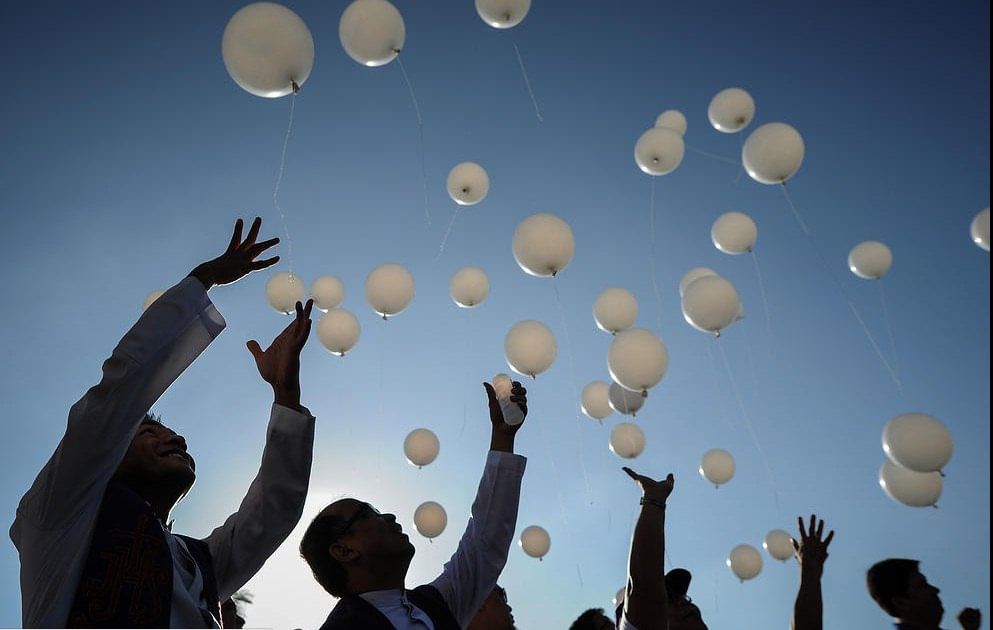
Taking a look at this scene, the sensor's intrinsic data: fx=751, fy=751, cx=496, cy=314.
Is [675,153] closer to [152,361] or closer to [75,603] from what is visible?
[152,361]

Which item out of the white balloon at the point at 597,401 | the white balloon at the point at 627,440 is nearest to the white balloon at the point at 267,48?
the white balloon at the point at 597,401

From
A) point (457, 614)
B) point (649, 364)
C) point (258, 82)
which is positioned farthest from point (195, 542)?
point (649, 364)

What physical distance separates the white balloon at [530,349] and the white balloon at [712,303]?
1127 mm

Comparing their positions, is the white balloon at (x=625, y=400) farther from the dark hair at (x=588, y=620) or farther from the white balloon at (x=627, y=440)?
the dark hair at (x=588, y=620)

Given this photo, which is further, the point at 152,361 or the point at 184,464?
the point at 184,464

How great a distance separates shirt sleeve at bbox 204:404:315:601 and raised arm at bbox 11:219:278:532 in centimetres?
38

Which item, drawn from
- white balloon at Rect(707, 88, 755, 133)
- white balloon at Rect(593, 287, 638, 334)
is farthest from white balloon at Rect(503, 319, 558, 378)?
white balloon at Rect(707, 88, 755, 133)

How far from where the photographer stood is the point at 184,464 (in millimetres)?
2119

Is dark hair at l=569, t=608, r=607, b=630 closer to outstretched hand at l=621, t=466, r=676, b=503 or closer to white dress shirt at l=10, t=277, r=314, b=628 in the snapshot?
outstretched hand at l=621, t=466, r=676, b=503

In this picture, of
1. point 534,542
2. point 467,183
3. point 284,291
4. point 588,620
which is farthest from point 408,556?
point 534,542

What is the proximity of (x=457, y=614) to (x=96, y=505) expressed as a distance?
1.23 m

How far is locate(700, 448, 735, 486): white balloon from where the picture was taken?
6605mm

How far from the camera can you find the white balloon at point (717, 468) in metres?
6.61

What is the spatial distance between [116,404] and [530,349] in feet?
13.5
